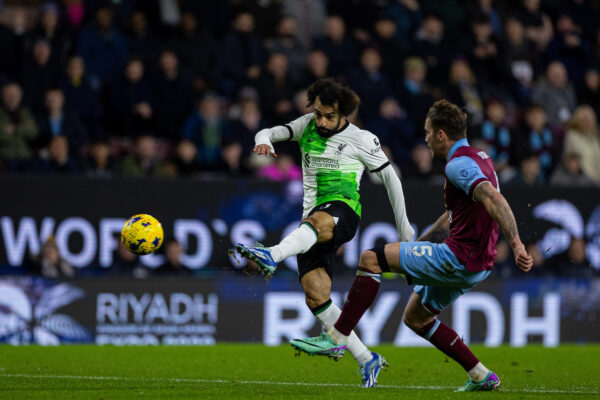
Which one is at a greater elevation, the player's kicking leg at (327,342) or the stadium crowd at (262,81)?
the stadium crowd at (262,81)

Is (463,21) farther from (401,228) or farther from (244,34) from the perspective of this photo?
(401,228)

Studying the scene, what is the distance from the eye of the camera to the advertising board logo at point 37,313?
12.1m

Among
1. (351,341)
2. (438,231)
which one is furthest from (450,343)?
(438,231)

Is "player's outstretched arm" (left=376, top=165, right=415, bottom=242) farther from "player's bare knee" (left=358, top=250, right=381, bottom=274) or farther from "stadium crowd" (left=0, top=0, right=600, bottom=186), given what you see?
"stadium crowd" (left=0, top=0, right=600, bottom=186)

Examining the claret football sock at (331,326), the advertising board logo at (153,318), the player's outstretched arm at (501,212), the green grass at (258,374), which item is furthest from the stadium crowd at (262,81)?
the player's outstretched arm at (501,212)

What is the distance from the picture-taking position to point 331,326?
7.86 metres

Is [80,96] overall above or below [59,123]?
above

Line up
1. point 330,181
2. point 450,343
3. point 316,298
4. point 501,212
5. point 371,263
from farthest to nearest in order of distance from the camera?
point 330,181 → point 316,298 → point 450,343 → point 371,263 → point 501,212

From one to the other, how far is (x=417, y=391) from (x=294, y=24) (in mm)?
9019

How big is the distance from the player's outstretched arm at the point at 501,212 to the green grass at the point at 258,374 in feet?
4.09

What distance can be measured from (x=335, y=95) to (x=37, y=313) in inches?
233

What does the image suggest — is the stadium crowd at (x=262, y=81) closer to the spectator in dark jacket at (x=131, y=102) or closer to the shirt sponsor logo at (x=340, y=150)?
the spectator in dark jacket at (x=131, y=102)

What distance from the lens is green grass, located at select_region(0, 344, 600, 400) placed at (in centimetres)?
748

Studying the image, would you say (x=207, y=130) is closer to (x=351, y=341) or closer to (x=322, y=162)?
(x=322, y=162)
